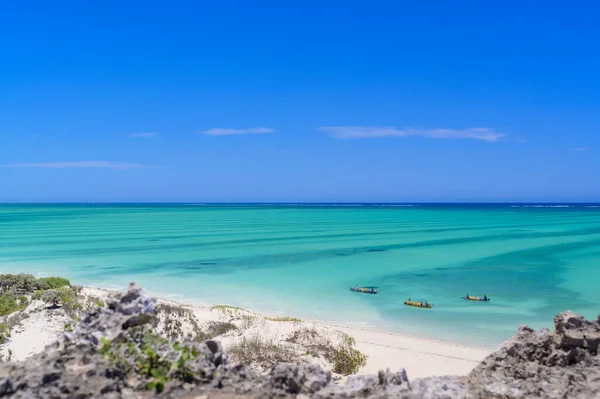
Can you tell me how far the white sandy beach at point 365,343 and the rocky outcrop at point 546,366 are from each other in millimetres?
5831

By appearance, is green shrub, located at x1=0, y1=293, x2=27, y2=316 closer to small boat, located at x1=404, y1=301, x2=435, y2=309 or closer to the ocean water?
the ocean water

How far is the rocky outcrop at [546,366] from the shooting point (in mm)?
6664

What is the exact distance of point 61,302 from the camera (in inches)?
714

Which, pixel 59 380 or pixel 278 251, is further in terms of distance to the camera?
pixel 278 251

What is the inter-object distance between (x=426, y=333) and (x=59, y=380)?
15.7 m

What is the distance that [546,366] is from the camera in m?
7.35

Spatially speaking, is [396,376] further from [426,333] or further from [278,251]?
[278,251]

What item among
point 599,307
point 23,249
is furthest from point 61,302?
point 23,249

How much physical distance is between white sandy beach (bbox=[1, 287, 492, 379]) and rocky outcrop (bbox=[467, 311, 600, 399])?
5831 mm

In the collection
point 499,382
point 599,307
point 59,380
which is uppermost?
point 59,380

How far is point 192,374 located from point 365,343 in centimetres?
1121

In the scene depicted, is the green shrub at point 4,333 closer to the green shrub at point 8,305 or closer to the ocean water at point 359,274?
the green shrub at point 8,305

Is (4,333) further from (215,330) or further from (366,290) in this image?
(366,290)

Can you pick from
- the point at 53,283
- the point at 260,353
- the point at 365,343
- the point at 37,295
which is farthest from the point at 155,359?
the point at 53,283
